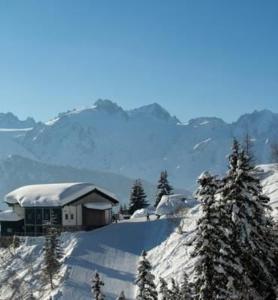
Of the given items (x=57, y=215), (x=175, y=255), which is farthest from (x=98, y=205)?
(x=175, y=255)

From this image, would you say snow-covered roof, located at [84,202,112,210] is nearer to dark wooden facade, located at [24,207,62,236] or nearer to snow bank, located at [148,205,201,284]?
dark wooden facade, located at [24,207,62,236]

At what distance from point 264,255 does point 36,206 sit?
166 ft

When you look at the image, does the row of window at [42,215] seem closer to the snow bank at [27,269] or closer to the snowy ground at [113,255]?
the snow bank at [27,269]

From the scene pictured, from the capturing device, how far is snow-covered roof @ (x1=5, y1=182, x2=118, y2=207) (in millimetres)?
71750

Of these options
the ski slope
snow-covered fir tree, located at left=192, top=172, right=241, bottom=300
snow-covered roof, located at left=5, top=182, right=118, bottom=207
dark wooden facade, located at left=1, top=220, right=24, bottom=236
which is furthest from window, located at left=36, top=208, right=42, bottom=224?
snow-covered fir tree, located at left=192, top=172, right=241, bottom=300

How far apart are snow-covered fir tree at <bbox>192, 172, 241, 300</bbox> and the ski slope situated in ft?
95.9

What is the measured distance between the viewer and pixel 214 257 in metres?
23.3

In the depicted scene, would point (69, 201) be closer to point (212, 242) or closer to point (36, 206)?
point (36, 206)

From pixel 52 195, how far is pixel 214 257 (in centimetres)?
5155

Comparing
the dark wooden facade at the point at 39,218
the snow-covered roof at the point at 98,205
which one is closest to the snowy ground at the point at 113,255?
the snow-covered roof at the point at 98,205

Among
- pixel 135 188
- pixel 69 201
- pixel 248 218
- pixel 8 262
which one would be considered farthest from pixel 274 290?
pixel 135 188

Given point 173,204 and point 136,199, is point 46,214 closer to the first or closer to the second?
point 173,204

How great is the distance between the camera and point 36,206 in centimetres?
7231

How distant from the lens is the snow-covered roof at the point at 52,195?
235ft
